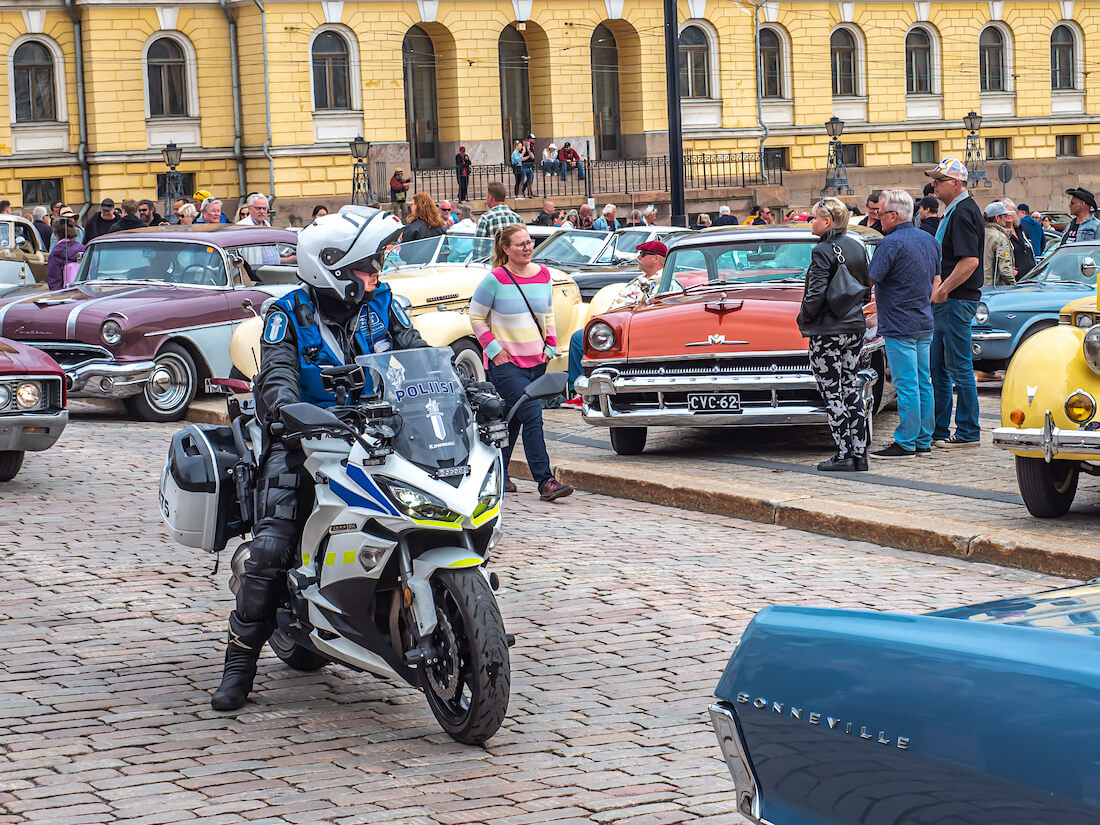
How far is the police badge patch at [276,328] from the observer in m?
5.88

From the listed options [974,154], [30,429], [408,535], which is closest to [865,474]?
[30,429]

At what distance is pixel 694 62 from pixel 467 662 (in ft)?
162

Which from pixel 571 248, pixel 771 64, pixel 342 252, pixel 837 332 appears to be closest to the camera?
pixel 342 252

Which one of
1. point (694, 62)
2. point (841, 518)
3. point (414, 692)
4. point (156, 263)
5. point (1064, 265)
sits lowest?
point (414, 692)

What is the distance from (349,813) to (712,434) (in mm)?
8564

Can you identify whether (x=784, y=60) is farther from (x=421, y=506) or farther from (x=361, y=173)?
(x=421, y=506)

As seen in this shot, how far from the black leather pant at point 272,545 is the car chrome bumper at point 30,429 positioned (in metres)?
5.50

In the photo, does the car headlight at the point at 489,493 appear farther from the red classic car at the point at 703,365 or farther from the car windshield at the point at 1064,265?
the car windshield at the point at 1064,265

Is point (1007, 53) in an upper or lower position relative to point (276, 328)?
upper

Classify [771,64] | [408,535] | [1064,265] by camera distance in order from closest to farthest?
[408,535]
[1064,265]
[771,64]

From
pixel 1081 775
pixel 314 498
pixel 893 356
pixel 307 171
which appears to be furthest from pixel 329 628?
pixel 307 171

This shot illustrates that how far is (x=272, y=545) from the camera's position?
5711 millimetres

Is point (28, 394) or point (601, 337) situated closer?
point (28, 394)

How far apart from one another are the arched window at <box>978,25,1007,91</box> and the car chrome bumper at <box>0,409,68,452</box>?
5247 centimetres
